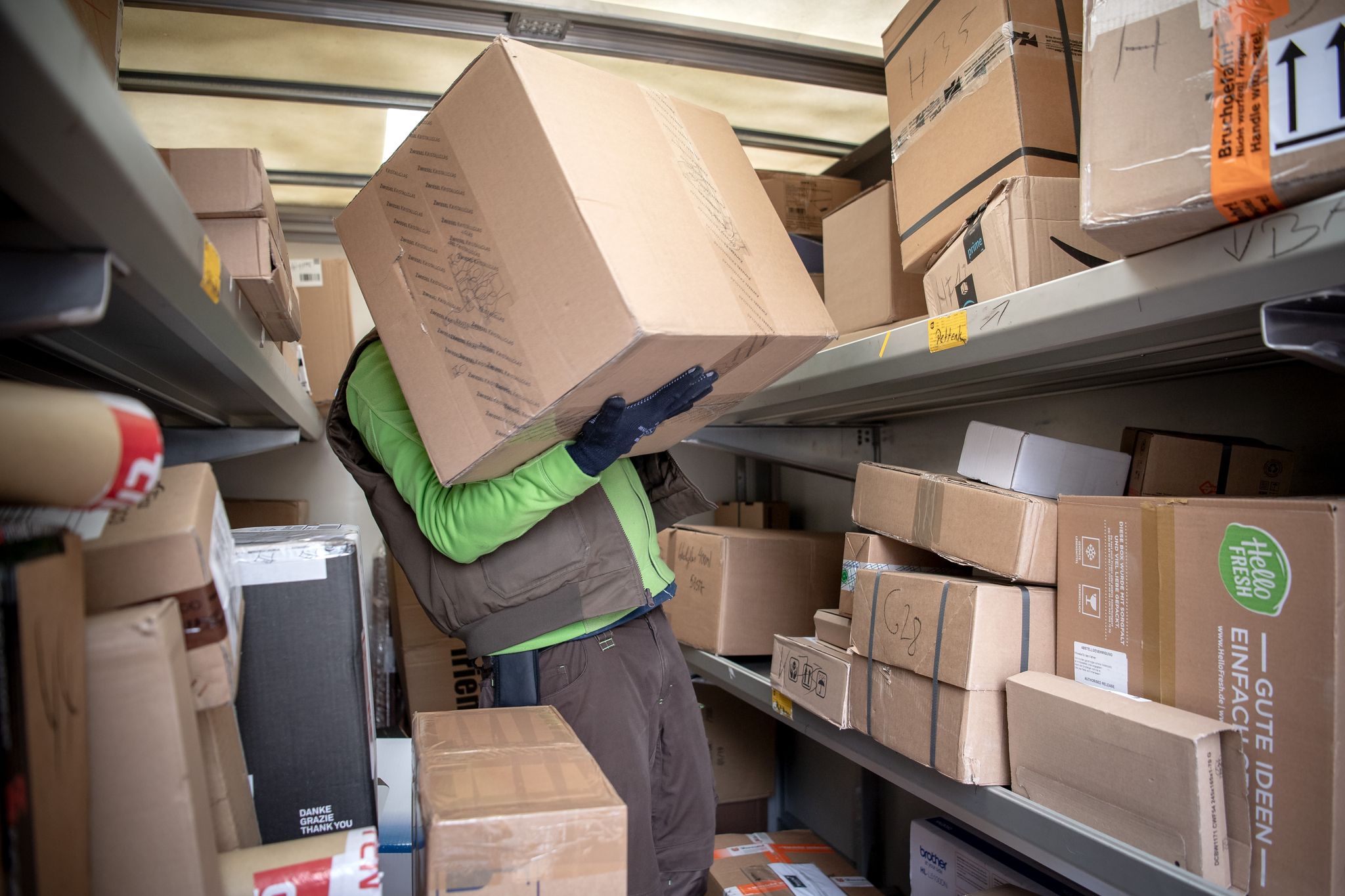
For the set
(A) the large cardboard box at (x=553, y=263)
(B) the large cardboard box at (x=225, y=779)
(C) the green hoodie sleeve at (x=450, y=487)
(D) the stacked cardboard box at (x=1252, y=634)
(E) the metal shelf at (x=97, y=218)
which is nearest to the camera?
(E) the metal shelf at (x=97, y=218)

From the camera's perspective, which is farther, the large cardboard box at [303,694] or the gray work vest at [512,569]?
the gray work vest at [512,569]

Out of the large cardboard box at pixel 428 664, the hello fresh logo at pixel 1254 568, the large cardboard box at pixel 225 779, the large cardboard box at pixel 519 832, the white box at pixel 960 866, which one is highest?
the hello fresh logo at pixel 1254 568

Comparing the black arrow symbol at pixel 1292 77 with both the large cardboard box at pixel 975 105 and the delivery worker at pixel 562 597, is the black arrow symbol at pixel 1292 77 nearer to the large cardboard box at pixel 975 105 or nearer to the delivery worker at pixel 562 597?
the large cardboard box at pixel 975 105

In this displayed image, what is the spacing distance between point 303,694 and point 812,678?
0.96 m

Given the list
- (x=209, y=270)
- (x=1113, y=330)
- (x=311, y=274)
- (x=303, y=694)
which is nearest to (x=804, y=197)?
(x=1113, y=330)

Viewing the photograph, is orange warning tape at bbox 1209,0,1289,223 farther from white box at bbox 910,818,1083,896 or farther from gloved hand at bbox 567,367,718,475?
white box at bbox 910,818,1083,896

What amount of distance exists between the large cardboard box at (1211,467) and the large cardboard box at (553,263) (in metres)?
0.50

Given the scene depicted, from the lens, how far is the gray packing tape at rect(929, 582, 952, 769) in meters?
1.17

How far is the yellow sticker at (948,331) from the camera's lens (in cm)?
115

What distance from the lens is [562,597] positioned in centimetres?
139

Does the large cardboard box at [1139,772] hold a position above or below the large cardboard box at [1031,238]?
below

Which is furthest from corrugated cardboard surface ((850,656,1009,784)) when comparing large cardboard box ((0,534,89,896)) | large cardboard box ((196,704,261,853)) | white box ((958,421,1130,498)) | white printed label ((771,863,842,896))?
large cardboard box ((0,534,89,896))

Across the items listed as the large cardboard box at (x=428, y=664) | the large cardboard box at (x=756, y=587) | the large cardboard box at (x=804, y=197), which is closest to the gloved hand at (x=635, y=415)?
the large cardboard box at (x=756, y=587)

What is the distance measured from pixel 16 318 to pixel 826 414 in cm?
168
